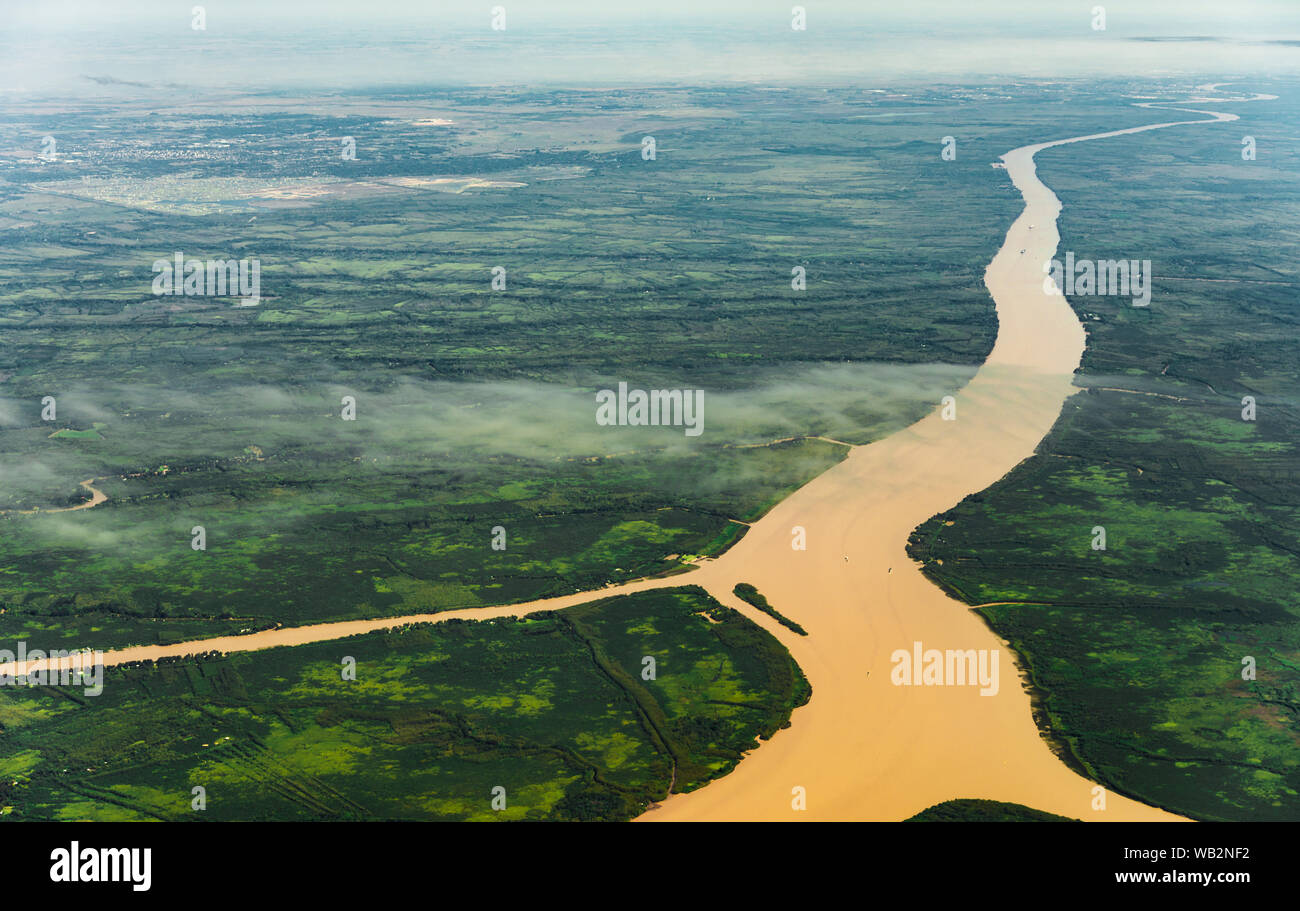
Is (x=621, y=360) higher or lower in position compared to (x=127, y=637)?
higher

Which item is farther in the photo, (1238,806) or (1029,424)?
(1029,424)

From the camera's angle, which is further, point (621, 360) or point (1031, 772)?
point (621, 360)

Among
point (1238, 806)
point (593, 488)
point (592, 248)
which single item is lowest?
point (1238, 806)

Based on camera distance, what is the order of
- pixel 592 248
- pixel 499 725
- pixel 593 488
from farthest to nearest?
pixel 592 248 < pixel 593 488 < pixel 499 725

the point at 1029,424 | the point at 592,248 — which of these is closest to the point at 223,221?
the point at 592,248

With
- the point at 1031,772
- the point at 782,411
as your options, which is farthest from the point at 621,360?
the point at 1031,772

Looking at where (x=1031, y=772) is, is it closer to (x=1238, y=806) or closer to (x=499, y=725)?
(x=1238, y=806)

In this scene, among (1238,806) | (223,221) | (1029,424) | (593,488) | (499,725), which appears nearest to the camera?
(1238,806)

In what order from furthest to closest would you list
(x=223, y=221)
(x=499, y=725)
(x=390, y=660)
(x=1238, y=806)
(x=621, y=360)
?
(x=223, y=221)
(x=621, y=360)
(x=390, y=660)
(x=499, y=725)
(x=1238, y=806)

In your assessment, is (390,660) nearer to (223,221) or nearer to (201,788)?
(201,788)
